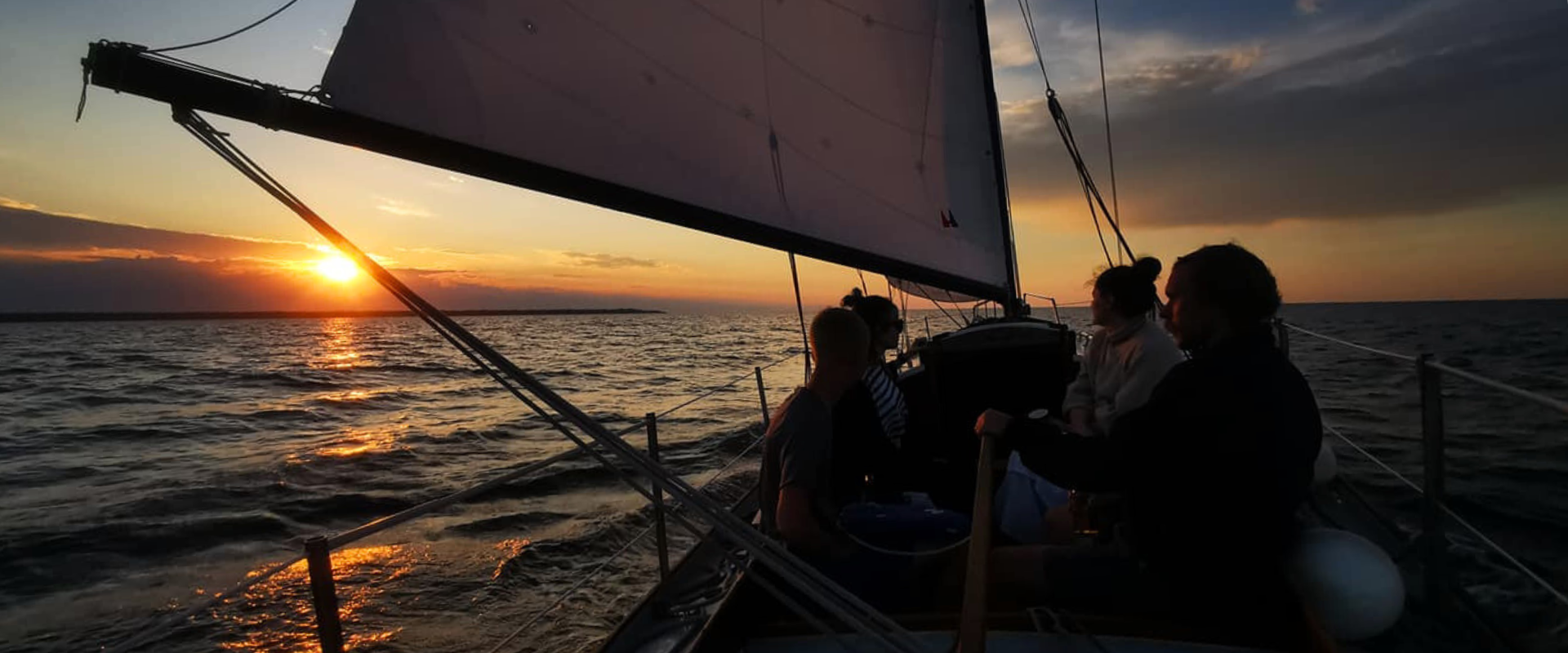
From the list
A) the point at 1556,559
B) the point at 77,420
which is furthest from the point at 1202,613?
the point at 77,420

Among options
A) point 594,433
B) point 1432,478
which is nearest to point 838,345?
point 594,433

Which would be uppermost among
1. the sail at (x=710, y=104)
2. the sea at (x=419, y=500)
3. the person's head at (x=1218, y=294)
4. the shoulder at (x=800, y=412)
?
the sail at (x=710, y=104)

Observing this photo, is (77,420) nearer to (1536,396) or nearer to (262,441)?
(262,441)

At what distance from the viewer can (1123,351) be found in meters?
3.39

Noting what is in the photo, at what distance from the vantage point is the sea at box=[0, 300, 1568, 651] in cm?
585

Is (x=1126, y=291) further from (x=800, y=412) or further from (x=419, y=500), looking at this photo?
(x=419, y=500)

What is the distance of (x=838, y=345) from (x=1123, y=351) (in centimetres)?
160

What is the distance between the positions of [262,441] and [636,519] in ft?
35.4

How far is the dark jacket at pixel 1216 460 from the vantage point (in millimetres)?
1691

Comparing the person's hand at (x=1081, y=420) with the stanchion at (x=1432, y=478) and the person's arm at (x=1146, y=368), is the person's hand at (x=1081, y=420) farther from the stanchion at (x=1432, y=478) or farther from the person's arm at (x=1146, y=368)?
the stanchion at (x=1432, y=478)

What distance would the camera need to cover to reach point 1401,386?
15.8 metres

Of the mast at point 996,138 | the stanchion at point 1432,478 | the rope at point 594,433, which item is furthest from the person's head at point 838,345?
the mast at point 996,138

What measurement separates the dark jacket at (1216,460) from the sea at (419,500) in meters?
0.09

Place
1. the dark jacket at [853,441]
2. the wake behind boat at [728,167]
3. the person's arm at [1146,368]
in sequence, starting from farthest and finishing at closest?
the person's arm at [1146,368], the dark jacket at [853,441], the wake behind boat at [728,167]
